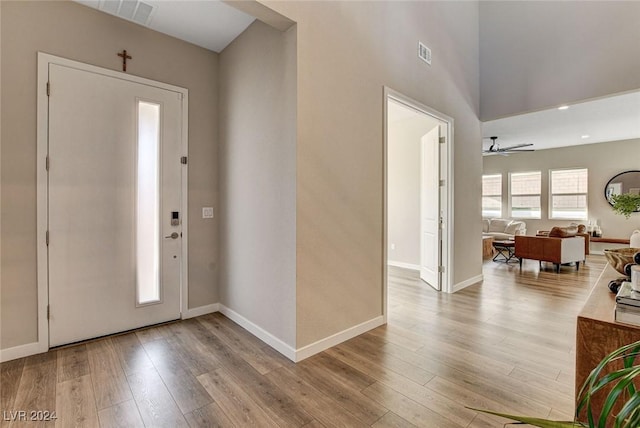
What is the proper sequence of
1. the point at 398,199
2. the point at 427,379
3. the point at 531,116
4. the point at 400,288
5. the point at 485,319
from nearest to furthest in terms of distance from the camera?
the point at 427,379, the point at 485,319, the point at 400,288, the point at 531,116, the point at 398,199

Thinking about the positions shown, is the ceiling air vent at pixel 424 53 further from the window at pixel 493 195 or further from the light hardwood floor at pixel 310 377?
the window at pixel 493 195

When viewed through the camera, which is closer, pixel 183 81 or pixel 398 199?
pixel 183 81

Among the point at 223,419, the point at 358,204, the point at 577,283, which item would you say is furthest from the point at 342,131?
the point at 577,283

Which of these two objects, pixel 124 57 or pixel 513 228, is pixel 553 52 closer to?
pixel 513 228

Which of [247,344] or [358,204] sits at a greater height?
[358,204]

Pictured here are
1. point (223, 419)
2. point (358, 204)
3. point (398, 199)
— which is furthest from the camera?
point (398, 199)

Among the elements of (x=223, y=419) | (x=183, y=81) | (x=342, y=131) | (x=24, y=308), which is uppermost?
(x=183, y=81)

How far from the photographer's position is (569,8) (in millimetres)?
4105

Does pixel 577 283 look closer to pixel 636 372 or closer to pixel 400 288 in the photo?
pixel 400 288

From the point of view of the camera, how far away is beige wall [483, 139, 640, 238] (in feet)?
25.3

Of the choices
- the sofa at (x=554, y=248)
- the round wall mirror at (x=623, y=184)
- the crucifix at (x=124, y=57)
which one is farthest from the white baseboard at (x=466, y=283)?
the round wall mirror at (x=623, y=184)

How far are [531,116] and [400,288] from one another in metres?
4.22

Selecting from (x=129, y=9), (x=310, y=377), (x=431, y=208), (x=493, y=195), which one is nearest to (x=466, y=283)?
(x=431, y=208)

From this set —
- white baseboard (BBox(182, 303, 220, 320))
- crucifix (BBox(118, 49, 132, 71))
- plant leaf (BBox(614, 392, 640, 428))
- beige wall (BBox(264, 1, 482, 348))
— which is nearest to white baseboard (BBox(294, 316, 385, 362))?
beige wall (BBox(264, 1, 482, 348))
